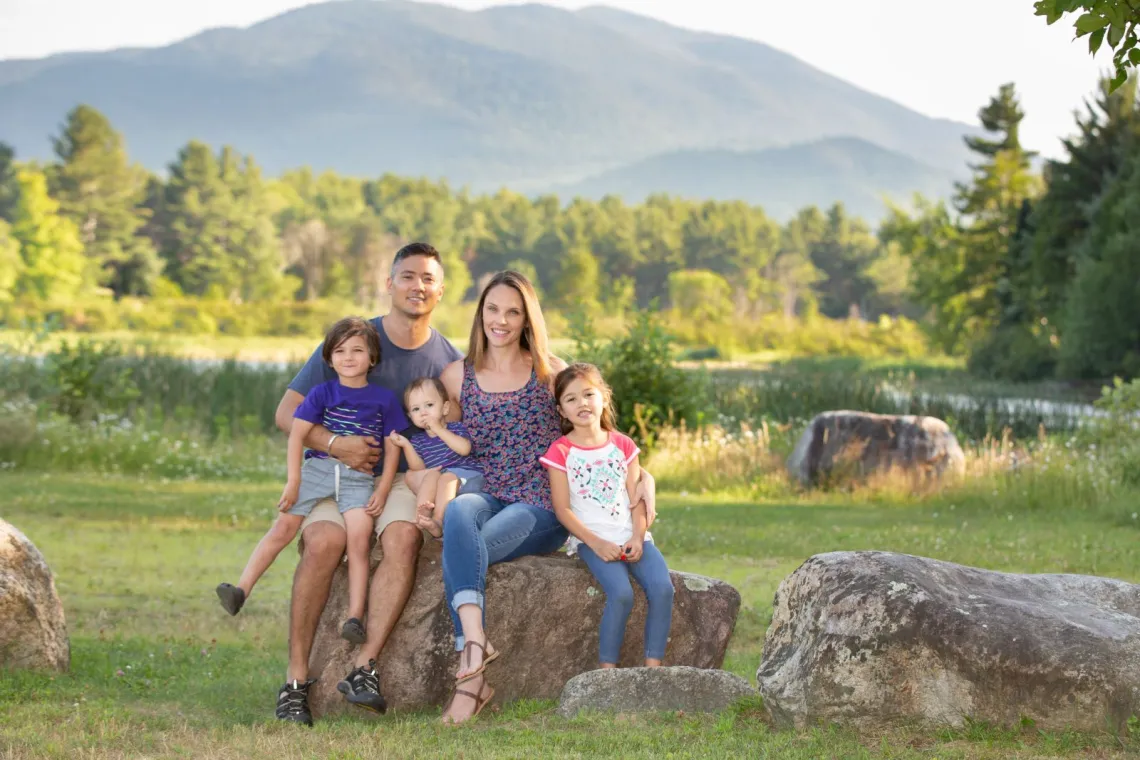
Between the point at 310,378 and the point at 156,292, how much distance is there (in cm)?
5878

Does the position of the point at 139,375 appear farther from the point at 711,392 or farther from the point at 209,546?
the point at 209,546

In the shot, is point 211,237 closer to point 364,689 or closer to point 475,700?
point 364,689

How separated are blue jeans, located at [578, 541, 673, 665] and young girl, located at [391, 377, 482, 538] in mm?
632

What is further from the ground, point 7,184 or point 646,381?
point 7,184

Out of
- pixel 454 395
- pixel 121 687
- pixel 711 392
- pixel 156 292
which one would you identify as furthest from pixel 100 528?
pixel 156 292

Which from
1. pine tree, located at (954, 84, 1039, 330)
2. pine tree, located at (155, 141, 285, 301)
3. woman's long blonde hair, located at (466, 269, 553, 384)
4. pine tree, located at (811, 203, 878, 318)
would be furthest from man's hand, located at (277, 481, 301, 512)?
pine tree, located at (811, 203, 878, 318)

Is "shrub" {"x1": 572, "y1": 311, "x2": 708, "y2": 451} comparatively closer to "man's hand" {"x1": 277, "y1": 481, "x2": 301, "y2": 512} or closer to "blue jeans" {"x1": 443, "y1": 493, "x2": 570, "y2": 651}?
"blue jeans" {"x1": 443, "y1": 493, "x2": 570, "y2": 651}

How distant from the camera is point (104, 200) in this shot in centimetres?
6706

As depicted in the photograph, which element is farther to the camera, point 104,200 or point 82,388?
point 104,200

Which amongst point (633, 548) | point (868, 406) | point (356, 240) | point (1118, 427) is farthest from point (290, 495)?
point (356, 240)

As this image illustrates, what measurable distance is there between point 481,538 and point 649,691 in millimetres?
906

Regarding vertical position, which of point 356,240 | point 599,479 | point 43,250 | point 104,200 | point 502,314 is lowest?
point 599,479

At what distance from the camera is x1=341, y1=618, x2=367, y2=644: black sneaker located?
204 inches

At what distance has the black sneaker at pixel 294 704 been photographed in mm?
5141
